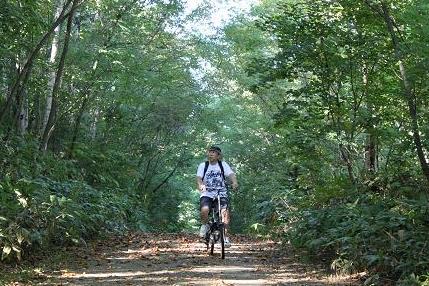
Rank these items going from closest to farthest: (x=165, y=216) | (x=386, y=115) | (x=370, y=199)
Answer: (x=370, y=199)
(x=386, y=115)
(x=165, y=216)

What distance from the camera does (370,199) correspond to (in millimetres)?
9695

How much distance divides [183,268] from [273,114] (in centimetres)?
835

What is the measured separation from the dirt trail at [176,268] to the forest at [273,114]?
497 millimetres

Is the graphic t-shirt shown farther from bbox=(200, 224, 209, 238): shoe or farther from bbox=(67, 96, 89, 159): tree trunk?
bbox=(67, 96, 89, 159): tree trunk

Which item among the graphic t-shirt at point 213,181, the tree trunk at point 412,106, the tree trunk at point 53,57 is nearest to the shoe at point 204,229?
the graphic t-shirt at point 213,181

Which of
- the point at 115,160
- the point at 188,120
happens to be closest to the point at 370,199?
the point at 115,160

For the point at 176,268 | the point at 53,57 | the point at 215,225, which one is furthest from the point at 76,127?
the point at 176,268

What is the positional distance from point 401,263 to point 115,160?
47.1 feet

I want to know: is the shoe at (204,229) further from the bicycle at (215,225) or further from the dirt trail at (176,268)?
the dirt trail at (176,268)

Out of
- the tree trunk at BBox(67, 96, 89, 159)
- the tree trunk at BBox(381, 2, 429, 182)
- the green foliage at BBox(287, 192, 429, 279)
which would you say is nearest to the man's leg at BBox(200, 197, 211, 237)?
the green foliage at BBox(287, 192, 429, 279)

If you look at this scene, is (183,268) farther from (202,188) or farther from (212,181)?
(212,181)

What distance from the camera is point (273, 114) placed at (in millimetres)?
15695

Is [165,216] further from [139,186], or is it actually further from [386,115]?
[386,115]

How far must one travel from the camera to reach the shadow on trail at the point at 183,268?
23.6ft
